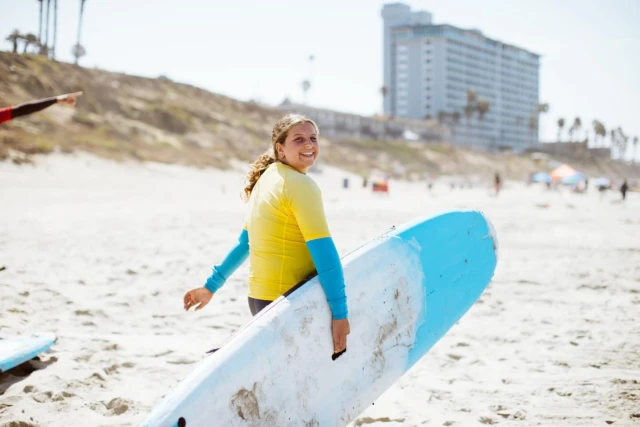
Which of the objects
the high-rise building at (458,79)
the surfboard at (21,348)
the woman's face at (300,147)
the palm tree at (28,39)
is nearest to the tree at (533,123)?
the high-rise building at (458,79)

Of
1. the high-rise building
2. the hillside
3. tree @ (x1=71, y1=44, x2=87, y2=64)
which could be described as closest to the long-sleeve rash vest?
the hillside

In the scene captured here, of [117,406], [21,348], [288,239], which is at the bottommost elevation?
[117,406]

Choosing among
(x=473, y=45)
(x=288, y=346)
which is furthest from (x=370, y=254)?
(x=473, y=45)

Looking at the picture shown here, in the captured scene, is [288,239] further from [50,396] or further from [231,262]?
[50,396]

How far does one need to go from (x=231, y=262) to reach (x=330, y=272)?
2.29ft

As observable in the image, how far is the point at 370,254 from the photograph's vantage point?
2562 millimetres

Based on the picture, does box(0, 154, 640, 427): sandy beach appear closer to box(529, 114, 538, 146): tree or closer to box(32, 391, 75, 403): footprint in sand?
box(32, 391, 75, 403): footprint in sand

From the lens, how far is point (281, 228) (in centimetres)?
218

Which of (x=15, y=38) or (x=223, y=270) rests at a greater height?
(x=15, y=38)

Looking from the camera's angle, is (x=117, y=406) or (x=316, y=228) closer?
(x=316, y=228)

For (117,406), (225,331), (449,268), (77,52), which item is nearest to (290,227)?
(449,268)

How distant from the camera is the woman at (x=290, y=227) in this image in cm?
206

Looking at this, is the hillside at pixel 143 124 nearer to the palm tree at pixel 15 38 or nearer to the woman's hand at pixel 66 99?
the palm tree at pixel 15 38

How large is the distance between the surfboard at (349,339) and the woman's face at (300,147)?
51cm
